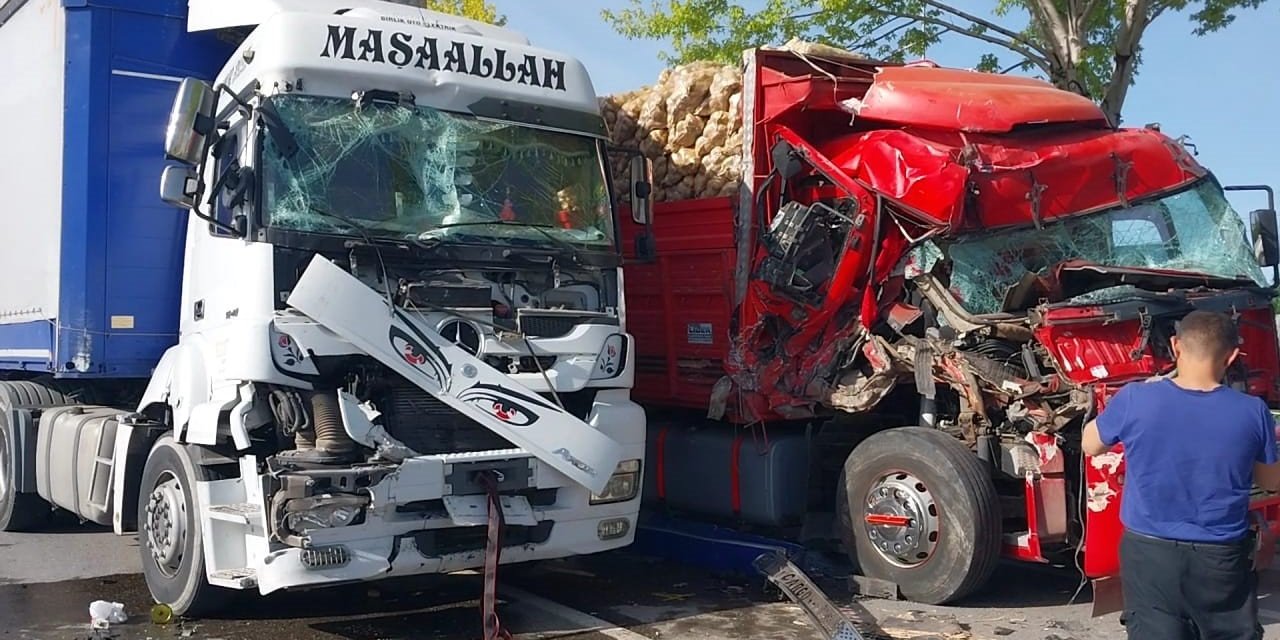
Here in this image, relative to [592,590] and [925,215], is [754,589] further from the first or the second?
[925,215]

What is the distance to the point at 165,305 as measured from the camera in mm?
7391

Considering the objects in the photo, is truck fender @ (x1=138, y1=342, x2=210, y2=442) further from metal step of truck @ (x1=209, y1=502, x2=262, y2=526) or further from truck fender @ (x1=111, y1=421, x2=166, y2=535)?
metal step of truck @ (x1=209, y1=502, x2=262, y2=526)

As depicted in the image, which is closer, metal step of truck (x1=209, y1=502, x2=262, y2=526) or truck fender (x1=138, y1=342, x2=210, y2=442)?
metal step of truck (x1=209, y1=502, x2=262, y2=526)

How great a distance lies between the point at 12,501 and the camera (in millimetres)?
9094

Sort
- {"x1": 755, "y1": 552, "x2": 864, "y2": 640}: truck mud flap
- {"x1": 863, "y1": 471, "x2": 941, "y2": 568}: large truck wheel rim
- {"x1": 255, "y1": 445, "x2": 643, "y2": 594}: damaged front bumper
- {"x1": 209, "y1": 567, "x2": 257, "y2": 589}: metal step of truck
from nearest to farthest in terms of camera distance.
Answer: {"x1": 255, "y1": 445, "x2": 643, "y2": 594}: damaged front bumper, {"x1": 209, "y1": 567, "x2": 257, "y2": 589}: metal step of truck, {"x1": 755, "y1": 552, "x2": 864, "y2": 640}: truck mud flap, {"x1": 863, "y1": 471, "x2": 941, "y2": 568}: large truck wheel rim

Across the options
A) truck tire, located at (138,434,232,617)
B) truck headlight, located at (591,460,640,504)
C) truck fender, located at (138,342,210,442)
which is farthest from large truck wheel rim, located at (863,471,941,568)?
truck fender, located at (138,342,210,442)

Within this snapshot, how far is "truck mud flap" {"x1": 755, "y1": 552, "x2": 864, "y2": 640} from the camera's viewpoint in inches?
231

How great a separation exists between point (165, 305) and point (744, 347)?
370cm

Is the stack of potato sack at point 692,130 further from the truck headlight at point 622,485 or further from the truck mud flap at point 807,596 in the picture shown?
the truck mud flap at point 807,596

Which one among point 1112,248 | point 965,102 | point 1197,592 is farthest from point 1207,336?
point 965,102

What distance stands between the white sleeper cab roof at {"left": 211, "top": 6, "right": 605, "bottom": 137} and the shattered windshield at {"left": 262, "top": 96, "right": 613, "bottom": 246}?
0.09 m

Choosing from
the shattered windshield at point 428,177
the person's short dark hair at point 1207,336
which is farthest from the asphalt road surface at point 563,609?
the person's short dark hair at point 1207,336

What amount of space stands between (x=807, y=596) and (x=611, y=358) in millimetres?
1679

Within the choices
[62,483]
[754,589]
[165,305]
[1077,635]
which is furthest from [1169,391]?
[62,483]
